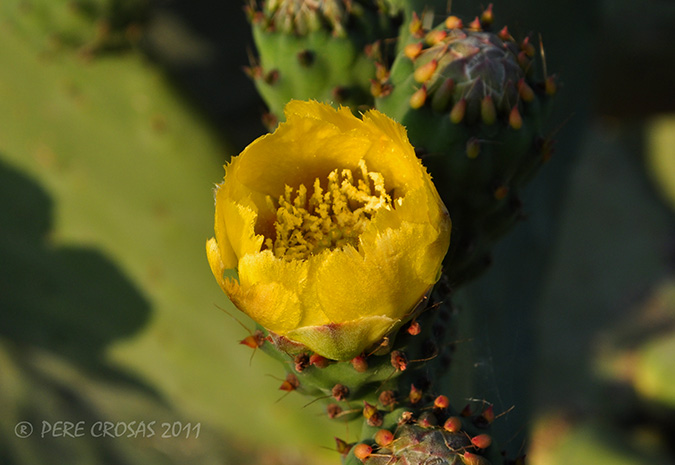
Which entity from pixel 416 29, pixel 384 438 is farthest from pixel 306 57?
pixel 384 438

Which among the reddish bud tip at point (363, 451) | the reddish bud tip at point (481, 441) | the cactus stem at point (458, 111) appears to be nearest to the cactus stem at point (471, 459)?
the reddish bud tip at point (481, 441)

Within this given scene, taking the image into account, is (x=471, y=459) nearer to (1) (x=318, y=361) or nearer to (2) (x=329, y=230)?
(1) (x=318, y=361)

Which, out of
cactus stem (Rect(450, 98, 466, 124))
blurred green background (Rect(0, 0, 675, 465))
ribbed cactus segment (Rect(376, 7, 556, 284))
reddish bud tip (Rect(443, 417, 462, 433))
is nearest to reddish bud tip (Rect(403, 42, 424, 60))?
ribbed cactus segment (Rect(376, 7, 556, 284))

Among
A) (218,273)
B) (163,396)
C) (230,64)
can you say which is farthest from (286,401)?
(230,64)

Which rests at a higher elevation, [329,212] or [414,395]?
[329,212]

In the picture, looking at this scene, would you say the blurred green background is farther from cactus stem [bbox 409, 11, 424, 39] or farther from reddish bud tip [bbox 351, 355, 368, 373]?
reddish bud tip [bbox 351, 355, 368, 373]

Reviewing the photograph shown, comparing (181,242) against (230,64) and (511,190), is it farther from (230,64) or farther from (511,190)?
(230,64)
